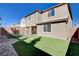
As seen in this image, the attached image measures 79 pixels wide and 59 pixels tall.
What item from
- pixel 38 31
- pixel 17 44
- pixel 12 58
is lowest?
pixel 12 58

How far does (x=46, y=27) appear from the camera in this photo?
6230mm

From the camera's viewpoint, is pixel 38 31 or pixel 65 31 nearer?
pixel 65 31

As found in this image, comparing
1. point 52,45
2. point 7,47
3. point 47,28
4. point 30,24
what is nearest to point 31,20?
point 30,24

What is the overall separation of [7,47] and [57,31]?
7.53 ft

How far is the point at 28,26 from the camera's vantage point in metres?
6.38

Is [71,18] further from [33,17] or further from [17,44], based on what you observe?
[17,44]

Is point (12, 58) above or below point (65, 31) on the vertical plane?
below

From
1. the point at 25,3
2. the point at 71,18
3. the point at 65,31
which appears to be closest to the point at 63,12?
the point at 71,18

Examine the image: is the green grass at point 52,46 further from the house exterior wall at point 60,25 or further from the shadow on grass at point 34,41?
the house exterior wall at point 60,25

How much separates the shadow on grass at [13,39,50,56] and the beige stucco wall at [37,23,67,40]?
0.64 m

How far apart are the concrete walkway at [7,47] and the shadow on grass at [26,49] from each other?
0.17 metres

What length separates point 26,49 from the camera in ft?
19.6

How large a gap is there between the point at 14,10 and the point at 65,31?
2330 mm

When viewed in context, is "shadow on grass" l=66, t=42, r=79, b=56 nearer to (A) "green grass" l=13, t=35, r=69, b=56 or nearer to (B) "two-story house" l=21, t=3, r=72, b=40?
(A) "green grass" l=13, t=35, r=69, b=56
